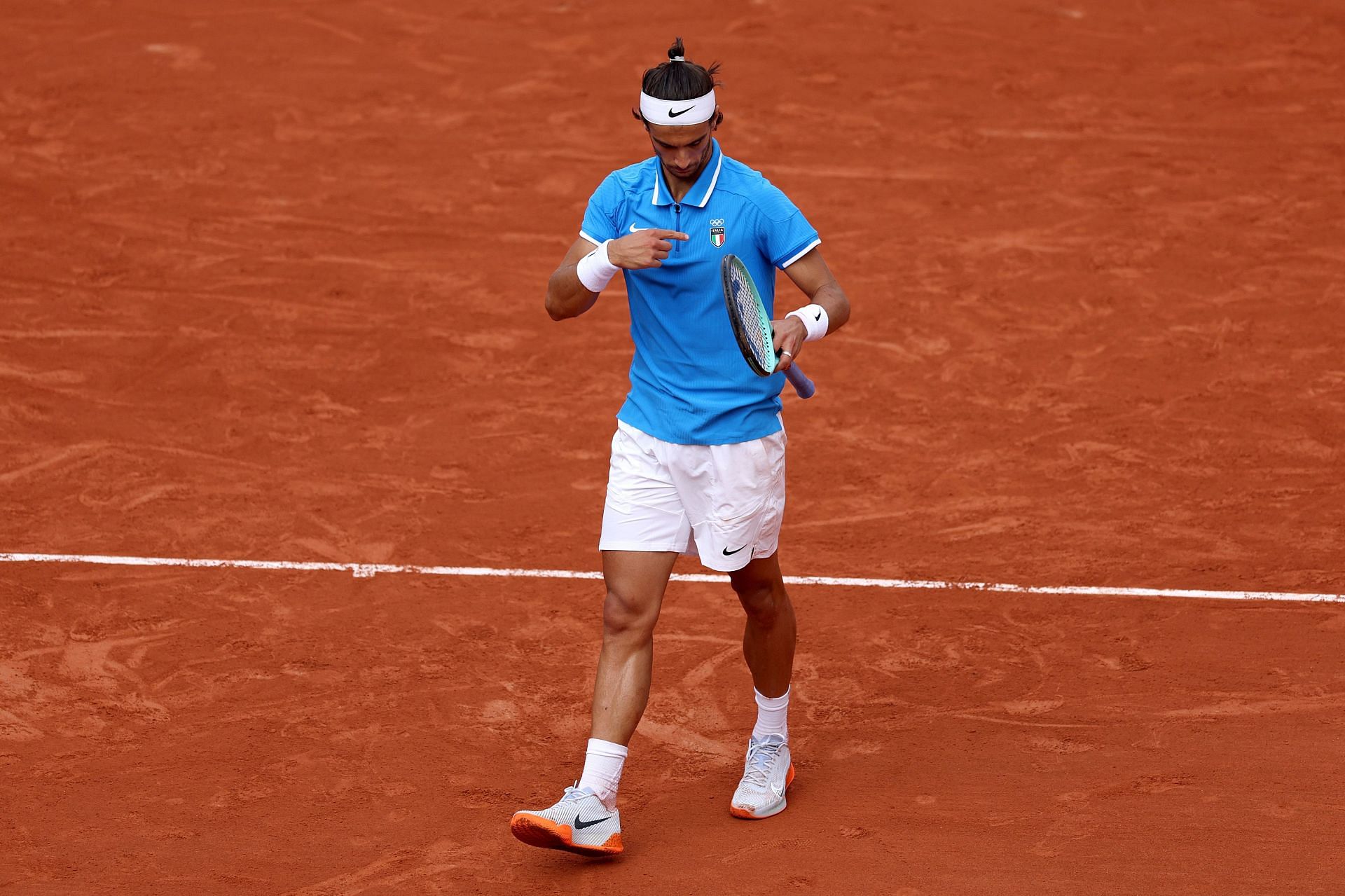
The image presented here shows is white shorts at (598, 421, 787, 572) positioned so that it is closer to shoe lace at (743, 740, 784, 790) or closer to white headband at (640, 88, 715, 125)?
shoe lace at (743, 740, 784, 790)

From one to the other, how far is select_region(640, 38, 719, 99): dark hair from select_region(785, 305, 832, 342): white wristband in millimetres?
774

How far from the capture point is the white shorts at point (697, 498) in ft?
17.6

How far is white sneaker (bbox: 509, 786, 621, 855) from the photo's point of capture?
5121mm

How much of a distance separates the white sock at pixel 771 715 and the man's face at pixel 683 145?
1.91 meters

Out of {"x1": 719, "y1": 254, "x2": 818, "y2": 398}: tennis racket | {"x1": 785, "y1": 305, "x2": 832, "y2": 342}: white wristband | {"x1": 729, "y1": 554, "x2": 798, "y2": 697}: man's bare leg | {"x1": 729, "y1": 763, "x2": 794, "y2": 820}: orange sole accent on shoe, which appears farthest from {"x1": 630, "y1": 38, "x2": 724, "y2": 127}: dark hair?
{"x1": 729, "y1": 763, "x2": 794, "y2": 820}: orange sole accent on shoe

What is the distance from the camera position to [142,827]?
5684 millimetres

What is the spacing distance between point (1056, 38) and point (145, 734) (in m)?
12.2

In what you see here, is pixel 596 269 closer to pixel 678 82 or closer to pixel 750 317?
pixel 750 317

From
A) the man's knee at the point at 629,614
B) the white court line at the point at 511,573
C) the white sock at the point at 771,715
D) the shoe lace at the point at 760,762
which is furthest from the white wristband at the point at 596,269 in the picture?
the white court line at the point at 511,573

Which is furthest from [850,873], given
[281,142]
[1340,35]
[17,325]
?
[1340,35]

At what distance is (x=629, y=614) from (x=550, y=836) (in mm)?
764

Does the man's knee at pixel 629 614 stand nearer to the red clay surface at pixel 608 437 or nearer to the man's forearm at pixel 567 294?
the red clay surface at pixel 608 437

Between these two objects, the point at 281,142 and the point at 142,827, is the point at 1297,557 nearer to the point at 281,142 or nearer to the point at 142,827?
the point at 142,827

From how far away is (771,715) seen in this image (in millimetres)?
5824
